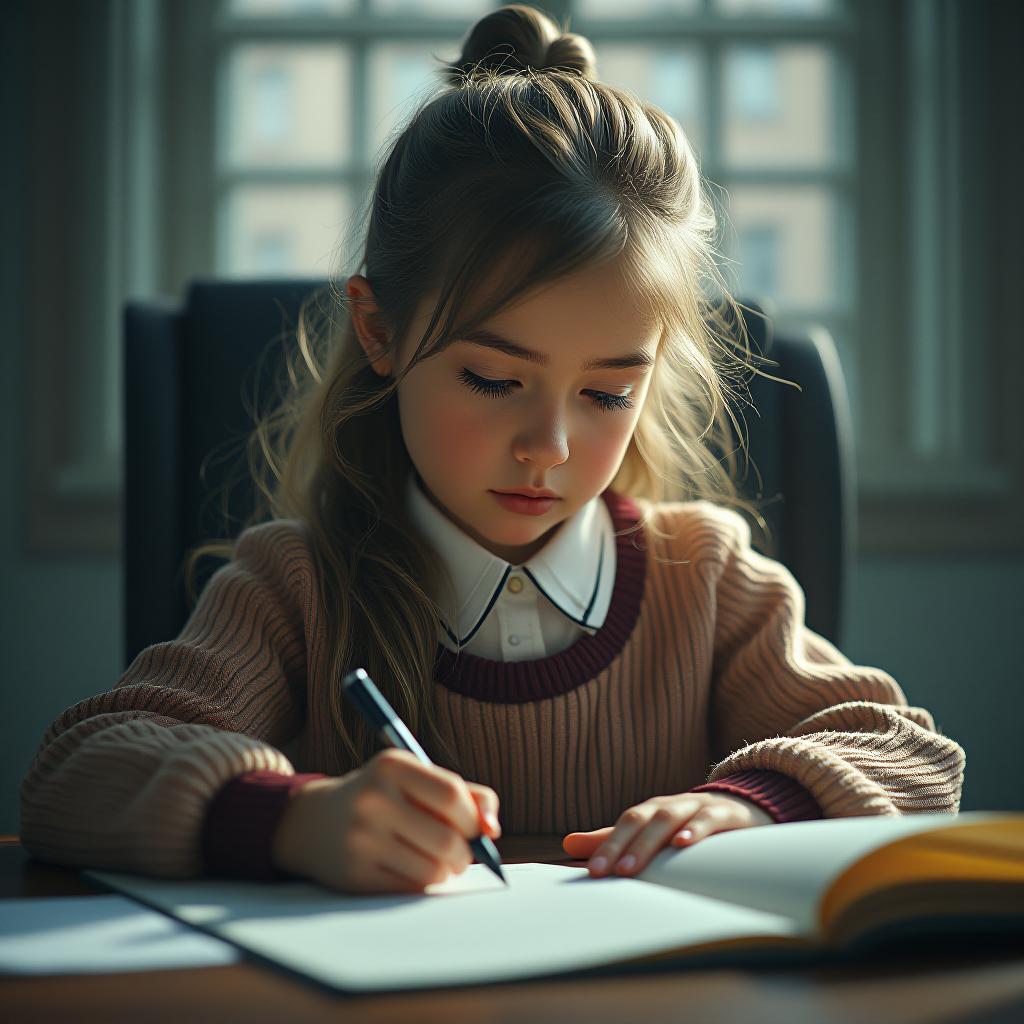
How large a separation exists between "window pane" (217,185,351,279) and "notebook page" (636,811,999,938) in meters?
1.49

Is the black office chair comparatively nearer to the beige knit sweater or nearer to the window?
the beige knit sweater

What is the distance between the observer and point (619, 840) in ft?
1.90

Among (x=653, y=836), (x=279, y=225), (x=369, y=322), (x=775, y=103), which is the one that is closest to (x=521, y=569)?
(x=369, y=322)

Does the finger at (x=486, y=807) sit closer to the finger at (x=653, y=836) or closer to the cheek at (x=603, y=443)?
the finger at (x=653, y=836)

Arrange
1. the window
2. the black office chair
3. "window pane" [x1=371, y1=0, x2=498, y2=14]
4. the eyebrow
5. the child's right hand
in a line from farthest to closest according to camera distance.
Result: "window pane" [x1=371, y1=0, x2=498, y2=14] < the window < the black office chair < the eyebrow < the child's right hand

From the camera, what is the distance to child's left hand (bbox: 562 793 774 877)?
566 millimetres

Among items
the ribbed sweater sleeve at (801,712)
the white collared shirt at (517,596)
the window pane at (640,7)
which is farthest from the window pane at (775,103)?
the white collared shirt at (517,596)

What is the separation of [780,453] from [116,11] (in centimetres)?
122

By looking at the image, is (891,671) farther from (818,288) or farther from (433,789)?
(433,789)

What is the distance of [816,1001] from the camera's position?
1.24ft

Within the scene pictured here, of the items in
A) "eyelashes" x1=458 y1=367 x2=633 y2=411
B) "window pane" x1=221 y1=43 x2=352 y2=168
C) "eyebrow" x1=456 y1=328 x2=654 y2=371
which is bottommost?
"eyelashes" x1=458 y1=367 x2=633 y2=411

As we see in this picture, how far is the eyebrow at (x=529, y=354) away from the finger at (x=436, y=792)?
0.31 m

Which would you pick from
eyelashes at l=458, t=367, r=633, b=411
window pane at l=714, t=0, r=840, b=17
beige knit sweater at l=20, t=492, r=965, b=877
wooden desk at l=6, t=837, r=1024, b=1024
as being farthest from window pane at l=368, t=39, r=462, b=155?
wooden desk at l=6, t=837, r=1024, b=1024

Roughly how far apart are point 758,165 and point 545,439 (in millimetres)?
1293
